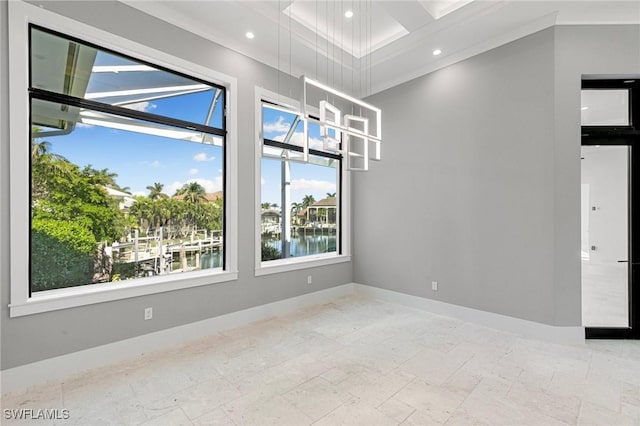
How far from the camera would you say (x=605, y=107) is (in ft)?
11.5

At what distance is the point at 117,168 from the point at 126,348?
183cm

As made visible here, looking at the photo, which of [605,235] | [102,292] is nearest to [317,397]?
[102,292]

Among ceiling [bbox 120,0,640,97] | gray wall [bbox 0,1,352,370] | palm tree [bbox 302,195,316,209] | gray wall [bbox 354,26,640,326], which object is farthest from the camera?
palm tree [bbox 302,195,316,209]

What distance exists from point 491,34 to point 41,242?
207 inches

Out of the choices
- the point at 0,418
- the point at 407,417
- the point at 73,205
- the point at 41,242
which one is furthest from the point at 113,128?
the point at 407,417

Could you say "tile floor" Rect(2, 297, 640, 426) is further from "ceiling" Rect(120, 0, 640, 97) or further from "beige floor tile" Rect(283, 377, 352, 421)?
"ceiling" Rect(120, 0, 640, 97)

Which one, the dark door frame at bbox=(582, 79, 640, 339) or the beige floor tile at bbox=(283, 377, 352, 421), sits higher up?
the dark door frame at bbox=(582, 79, 640, 339)

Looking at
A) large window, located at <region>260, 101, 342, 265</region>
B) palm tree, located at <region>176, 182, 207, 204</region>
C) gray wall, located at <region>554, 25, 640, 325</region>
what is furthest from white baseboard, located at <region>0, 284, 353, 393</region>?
gray wall, located at <region>554, 25, 640, 325</region>

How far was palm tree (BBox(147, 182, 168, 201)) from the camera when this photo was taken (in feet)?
11.0

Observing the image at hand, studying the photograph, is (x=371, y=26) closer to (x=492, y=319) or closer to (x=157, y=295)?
(x=492, y=319)

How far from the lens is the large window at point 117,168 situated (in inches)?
106

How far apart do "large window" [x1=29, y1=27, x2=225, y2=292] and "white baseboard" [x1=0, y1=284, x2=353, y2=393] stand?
2.11ft

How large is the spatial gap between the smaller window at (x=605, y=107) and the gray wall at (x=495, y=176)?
0.29 metres

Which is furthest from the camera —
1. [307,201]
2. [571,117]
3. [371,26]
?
[307,201]
